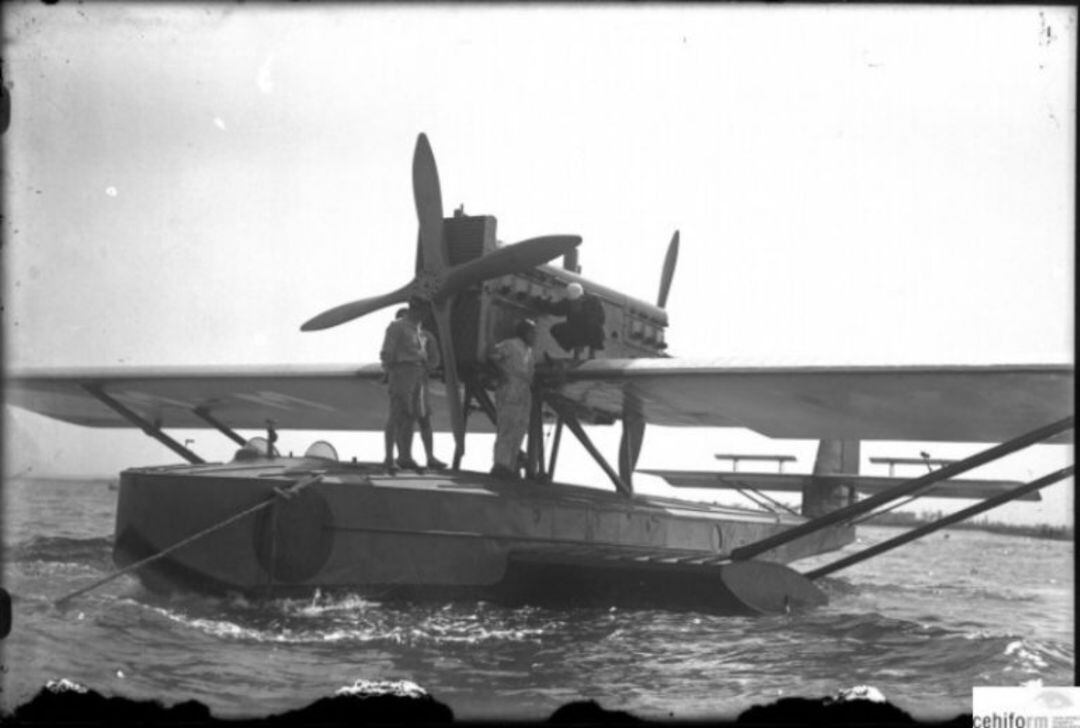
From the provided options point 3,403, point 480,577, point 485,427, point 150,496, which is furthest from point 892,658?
point 485,427

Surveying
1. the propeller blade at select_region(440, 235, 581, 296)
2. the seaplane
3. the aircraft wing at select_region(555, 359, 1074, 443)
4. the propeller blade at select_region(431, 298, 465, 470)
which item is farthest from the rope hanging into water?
the aircraft wing at select_region(555, 359, 1074, 443)

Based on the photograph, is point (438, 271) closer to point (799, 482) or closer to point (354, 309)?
point (354, 309)

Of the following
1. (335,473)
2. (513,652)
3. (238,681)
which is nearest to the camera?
(238,681)

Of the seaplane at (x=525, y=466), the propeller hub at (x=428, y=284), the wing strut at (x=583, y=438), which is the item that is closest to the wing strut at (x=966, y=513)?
the seaplane at (x=525, y=466)

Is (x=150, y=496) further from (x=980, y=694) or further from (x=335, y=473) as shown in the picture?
(x=980, y=694)

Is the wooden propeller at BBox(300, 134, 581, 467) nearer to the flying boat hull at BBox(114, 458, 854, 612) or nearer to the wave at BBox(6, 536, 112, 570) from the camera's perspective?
the flying boat hull at BBox(114, 458, 854, 612)

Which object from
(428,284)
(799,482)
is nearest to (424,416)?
(428,284)
